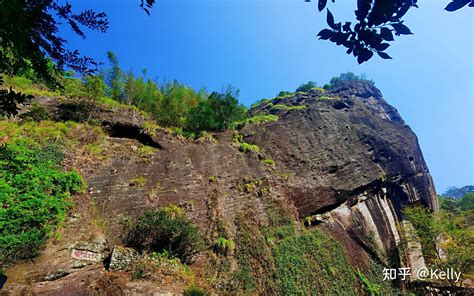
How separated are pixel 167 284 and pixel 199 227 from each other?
289cm

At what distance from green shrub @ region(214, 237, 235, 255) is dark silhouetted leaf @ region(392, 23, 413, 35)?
352 inches

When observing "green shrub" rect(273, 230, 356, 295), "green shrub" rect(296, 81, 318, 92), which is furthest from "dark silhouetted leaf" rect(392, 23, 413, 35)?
"green shrub" rect(296, 81, 318, 92)

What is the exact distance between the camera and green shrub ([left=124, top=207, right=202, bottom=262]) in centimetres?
847

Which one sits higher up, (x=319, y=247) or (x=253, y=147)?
(x=253, y=147)

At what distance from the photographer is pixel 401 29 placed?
179 centimetres

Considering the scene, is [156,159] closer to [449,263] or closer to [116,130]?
[116,130]

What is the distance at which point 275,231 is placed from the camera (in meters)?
11.0

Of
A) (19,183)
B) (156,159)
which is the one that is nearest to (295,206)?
(156,159)

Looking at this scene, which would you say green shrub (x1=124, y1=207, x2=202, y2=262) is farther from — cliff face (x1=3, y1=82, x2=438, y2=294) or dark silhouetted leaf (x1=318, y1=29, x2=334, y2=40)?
dark silhouetted leaf (x1=318, y1=29, x2=334, y2=40)

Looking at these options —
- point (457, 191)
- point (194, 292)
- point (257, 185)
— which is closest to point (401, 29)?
point (194, 292)

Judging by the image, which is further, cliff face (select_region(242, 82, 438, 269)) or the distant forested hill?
the distant forested hill

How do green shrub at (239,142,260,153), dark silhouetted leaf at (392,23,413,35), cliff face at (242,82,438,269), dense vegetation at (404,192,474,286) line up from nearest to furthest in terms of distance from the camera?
dark silhouetted leaf at (392,23,413,35), dense vegetation at (404,192,474,286), cliff face at (242,82,438,269), green shrub at (239,142,260,153)

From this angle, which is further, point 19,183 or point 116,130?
point 116,130

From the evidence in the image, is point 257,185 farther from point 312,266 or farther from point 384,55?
point 384,55
